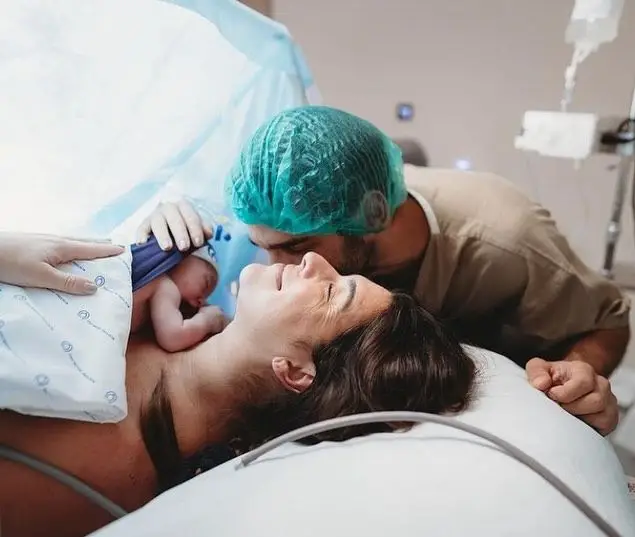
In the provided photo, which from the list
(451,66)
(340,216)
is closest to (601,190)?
(451,66)

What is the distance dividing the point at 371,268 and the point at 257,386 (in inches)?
14.7

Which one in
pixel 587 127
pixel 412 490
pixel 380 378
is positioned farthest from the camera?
pixel 587 127

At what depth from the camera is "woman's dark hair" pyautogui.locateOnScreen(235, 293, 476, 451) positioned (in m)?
0.93

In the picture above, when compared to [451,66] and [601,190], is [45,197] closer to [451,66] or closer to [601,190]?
[451,66]

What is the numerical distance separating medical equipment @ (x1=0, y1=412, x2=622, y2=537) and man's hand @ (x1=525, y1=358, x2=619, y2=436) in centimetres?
27

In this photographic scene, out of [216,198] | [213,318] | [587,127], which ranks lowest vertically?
[213,318]

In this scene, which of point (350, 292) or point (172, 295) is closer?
point (350, 292)

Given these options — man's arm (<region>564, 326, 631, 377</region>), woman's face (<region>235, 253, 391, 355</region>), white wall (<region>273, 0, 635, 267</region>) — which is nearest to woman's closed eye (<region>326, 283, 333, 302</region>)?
woman's face (<region>235, 253, 391, 355</region>)

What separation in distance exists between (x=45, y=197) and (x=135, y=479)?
1.93 ft

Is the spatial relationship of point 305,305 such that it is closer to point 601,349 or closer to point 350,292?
point 350,292

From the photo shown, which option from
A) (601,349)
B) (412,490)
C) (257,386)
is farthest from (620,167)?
(412,490)

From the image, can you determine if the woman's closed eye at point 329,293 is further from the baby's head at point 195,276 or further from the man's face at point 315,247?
the baby's head at point 195,276

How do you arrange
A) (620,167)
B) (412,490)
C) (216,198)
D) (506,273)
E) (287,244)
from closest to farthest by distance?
(412,490) → (287,244) → (506,273) → (216,198) → (620,167)

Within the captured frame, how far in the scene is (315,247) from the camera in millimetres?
1199
